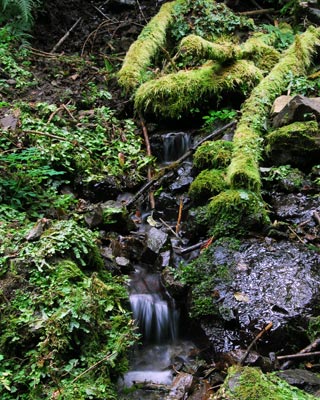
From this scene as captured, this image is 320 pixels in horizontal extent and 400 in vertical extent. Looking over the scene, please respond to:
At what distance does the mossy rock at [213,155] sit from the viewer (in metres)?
5.23

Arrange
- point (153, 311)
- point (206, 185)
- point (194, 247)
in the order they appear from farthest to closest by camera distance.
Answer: point (206, 185), point (194, 247), point (153, 311)

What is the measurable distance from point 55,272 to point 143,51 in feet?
17.3

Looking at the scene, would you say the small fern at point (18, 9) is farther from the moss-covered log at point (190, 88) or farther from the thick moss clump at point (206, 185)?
the thick moss clump at point (206, 185)

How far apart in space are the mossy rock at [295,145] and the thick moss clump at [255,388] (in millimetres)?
3154

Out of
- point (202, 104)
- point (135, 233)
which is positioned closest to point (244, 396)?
point (135, 233)

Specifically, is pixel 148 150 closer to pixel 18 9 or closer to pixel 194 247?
→ pixel 194 247

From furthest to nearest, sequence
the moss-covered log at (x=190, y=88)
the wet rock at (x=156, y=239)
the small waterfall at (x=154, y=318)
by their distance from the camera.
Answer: the moss-covered log at (x=190, y=88), the wet rock at (x=156, y=239), the small waterfall at (x=154, y=318)

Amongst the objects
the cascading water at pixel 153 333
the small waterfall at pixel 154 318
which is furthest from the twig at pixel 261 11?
the small waterfall at pixel 154 318

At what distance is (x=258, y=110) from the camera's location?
588cm

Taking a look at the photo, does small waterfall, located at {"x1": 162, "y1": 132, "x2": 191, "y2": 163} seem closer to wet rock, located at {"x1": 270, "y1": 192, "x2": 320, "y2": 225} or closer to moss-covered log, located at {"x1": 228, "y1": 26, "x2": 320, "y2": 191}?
moss-covered log, located at {"x1": 228, "y1": 26, "x2": 320, "y2": 191}

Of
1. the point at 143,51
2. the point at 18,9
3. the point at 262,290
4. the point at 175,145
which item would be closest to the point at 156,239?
the point at 262,290

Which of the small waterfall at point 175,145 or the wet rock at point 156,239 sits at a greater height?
the small waterfall at point 175,145

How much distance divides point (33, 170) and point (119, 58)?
170 inches

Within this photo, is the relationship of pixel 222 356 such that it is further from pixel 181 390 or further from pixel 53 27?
pixel 53 27
